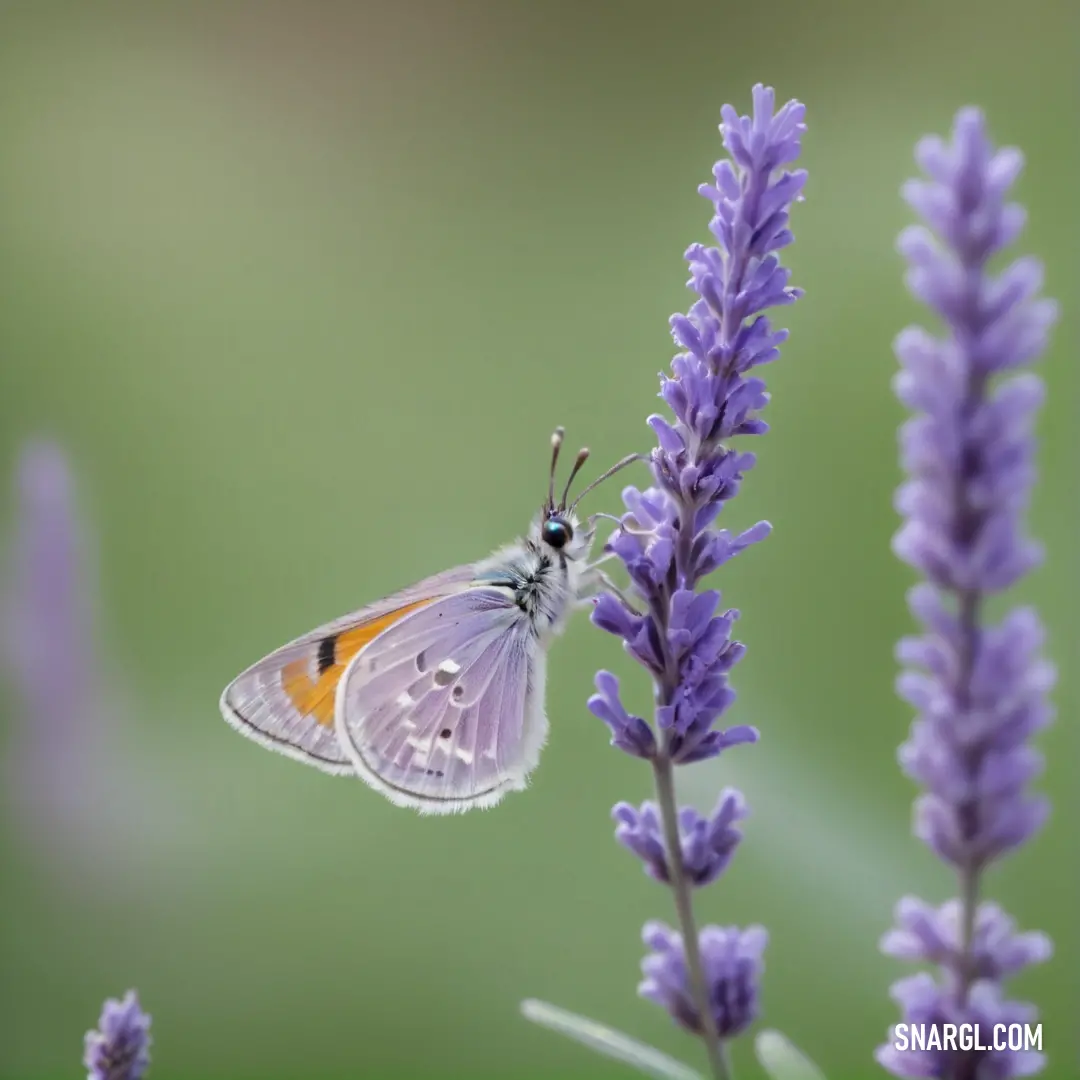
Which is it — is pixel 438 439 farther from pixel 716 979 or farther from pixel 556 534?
pixel 716 979

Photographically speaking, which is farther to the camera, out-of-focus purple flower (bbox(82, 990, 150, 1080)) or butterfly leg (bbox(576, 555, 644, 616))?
butterfly leg (bbox(576, 555, 644, 616))

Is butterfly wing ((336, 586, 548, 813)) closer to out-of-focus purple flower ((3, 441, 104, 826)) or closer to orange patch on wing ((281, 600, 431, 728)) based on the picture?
orange patch on wing ((281, 600, 431, 728))

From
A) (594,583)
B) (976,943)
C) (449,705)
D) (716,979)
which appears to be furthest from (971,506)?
(449,705)

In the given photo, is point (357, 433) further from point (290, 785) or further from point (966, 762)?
point (966, 762)

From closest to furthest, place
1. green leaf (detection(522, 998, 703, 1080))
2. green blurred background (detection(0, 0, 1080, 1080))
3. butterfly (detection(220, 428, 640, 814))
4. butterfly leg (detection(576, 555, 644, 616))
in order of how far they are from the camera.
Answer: green leaf (detection(522, 998, 703, 1080)), butterfly leg (detection(576, 555, 644, 616)), butterfly (detection(220, 428, 640, 814)), green blurred background (detection(0, 0, 1080, 1080))

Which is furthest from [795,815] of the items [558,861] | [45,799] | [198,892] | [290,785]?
[45,799]

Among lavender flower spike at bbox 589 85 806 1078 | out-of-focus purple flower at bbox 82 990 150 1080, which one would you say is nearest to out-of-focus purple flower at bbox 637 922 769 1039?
lavender flower spike at bbox 589 85 806 1078
